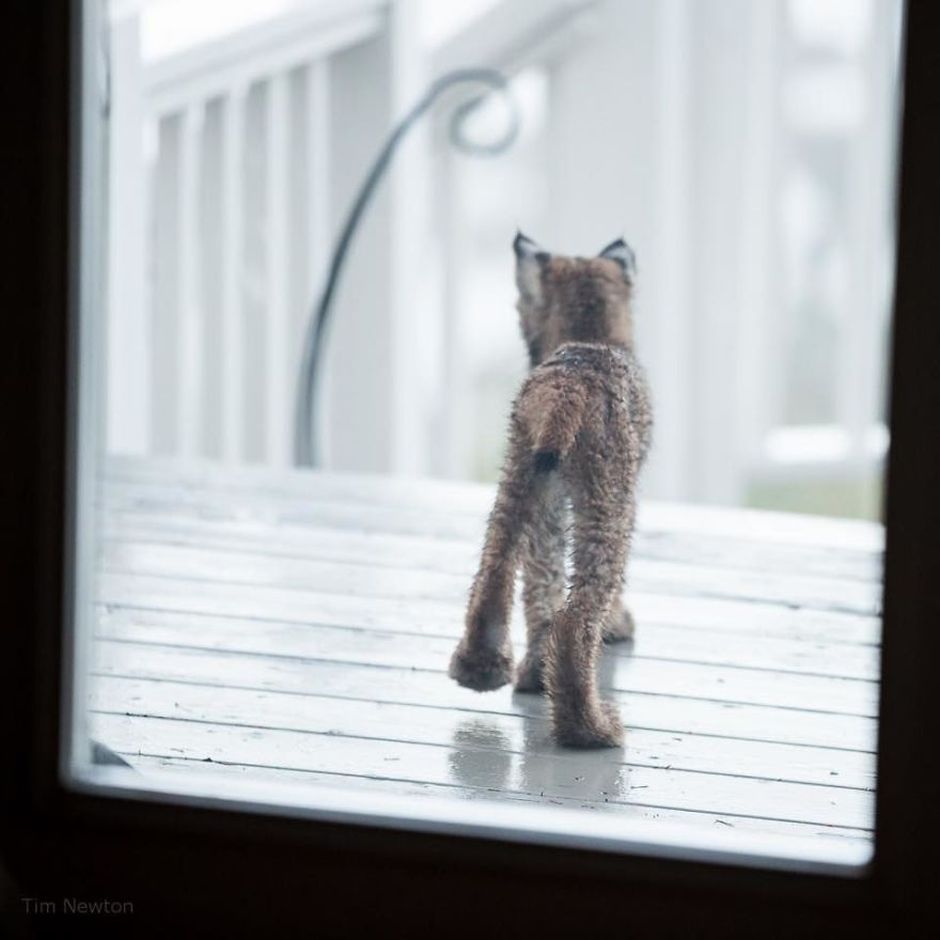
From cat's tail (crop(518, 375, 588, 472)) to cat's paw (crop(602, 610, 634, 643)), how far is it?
0.44 feet

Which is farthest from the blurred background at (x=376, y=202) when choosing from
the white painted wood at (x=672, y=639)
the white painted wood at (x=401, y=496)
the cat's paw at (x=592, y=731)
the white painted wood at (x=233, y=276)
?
the cat's paw at (x=592, y=731)

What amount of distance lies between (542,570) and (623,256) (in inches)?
12.3

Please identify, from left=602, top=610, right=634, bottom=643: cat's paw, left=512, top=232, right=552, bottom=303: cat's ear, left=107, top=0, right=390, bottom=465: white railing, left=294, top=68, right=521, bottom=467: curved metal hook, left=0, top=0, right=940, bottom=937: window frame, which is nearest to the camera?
left=0, top=0, right=940, bottom=937: window frame

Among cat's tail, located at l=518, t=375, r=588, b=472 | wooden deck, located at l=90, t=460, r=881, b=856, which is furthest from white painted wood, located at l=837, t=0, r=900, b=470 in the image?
cat's tail, located at l=518, t=375, r=588, b=472

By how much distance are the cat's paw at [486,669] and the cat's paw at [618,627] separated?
83 millimetres

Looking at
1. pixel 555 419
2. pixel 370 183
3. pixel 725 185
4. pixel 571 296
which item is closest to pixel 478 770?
pixel 555 419

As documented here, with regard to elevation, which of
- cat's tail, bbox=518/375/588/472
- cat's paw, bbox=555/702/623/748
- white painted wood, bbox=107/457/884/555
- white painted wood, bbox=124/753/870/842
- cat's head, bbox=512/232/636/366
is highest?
cat's head, bbox=512/232/636/366

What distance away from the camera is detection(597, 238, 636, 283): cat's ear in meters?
1.23

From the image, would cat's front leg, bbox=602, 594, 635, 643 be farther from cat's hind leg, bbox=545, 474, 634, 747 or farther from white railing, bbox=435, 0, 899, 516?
white railing, bbox=435, 0, 899, 516

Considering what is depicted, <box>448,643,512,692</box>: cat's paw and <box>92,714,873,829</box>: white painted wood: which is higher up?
<box>448,643,512,692</box>: cat's paw

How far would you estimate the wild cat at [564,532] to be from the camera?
1.06 m

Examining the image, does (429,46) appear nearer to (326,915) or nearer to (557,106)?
(557,106)

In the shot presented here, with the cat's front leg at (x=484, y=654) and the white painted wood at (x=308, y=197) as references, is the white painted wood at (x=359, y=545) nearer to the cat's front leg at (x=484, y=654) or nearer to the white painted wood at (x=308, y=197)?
the cat's front leg at (x=484, y=654)

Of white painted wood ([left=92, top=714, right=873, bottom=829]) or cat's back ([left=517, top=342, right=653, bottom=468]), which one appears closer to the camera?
white painted wood ([left=92, top=714, right=873, bottom=829])
